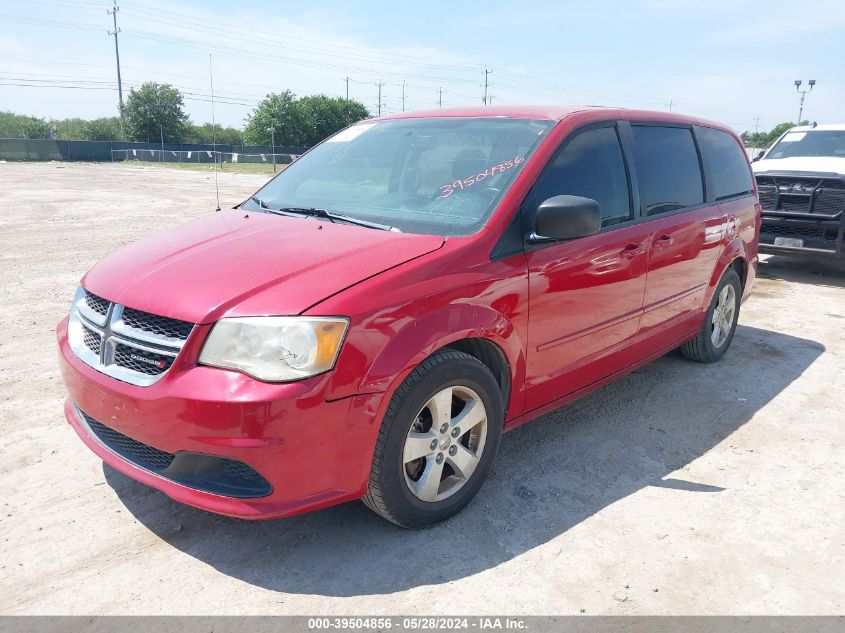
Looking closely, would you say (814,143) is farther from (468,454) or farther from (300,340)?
(300,340)

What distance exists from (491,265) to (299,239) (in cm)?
88

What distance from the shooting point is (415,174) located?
351 centimetres

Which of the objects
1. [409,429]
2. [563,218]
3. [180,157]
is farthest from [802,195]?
[180,157]

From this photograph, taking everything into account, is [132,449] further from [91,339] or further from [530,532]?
[530,532]

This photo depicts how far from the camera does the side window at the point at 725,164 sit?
4906 mm

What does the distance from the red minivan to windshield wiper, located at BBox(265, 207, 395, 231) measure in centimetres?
2

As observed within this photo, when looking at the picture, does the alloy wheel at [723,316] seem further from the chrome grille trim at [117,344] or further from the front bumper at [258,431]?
the chrome grille trim at [117,344]

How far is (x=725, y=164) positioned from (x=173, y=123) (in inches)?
3143

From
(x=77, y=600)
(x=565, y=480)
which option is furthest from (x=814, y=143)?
(x=77, y=600)

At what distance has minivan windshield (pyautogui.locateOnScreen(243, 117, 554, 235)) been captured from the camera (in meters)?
3.16

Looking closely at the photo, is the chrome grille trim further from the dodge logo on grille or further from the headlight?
the headlight

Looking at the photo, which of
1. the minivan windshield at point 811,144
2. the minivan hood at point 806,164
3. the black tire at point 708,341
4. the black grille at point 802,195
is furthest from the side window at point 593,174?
the minivan windshield at point 811,144

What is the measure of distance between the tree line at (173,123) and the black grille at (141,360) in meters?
71.2

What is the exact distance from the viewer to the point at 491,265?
9.59 ft
